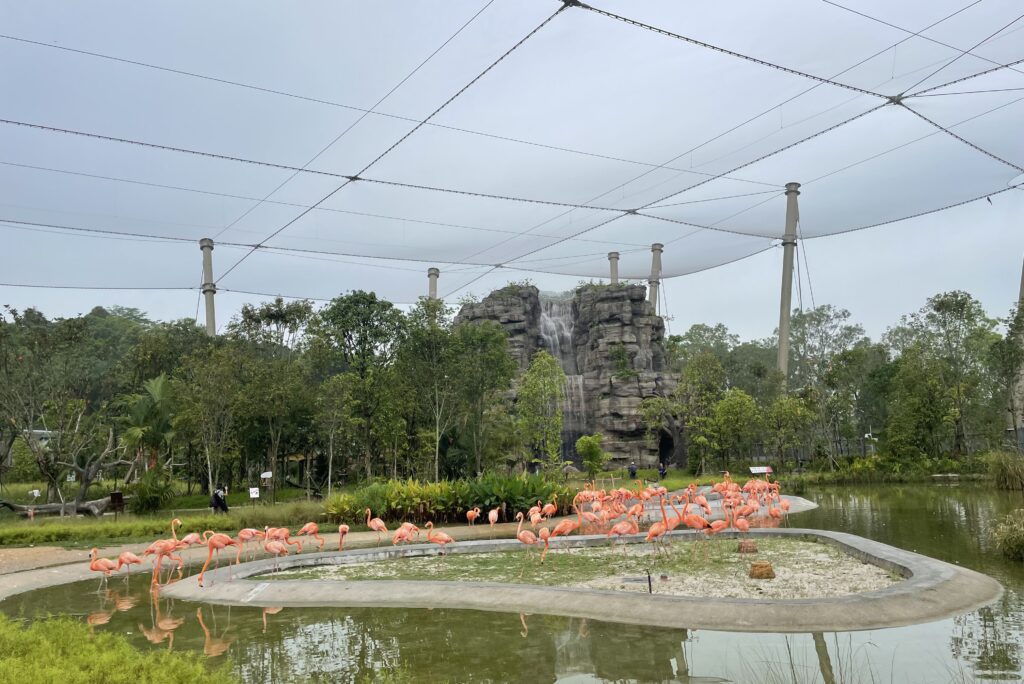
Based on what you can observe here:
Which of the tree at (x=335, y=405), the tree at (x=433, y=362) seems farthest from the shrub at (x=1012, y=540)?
the tree at (x=335, y=405)

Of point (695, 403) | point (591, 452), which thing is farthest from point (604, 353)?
point (591, 452)

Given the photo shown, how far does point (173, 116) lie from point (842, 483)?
26093 millimetres

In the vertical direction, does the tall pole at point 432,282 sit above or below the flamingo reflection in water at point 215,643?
above

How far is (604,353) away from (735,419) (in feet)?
31.1

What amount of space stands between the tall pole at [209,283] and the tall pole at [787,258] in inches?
641

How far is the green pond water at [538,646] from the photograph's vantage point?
238 inches

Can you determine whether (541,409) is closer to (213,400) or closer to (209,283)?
(213,400)

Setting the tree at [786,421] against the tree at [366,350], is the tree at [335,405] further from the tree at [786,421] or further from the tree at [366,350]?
the tree at [786,421]

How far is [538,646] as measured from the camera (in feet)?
23.2

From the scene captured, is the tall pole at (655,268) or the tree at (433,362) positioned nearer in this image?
the tree at (433,362)

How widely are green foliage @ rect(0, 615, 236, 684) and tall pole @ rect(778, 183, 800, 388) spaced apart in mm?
20438

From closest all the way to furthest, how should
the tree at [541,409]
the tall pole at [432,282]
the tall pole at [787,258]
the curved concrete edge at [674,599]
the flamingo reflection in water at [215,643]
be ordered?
the curved concrete edge at [674,599]
the flamingo reflection in water at [215,643]
the tall pole at [787,258]
the tree at [541,409]
the tall pole at [432,282]

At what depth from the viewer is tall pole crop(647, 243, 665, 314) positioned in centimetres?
3080

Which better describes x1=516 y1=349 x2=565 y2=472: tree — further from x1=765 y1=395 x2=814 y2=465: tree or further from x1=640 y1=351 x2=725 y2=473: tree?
x1=765 y1=395 x2=814 y2=465: tree
